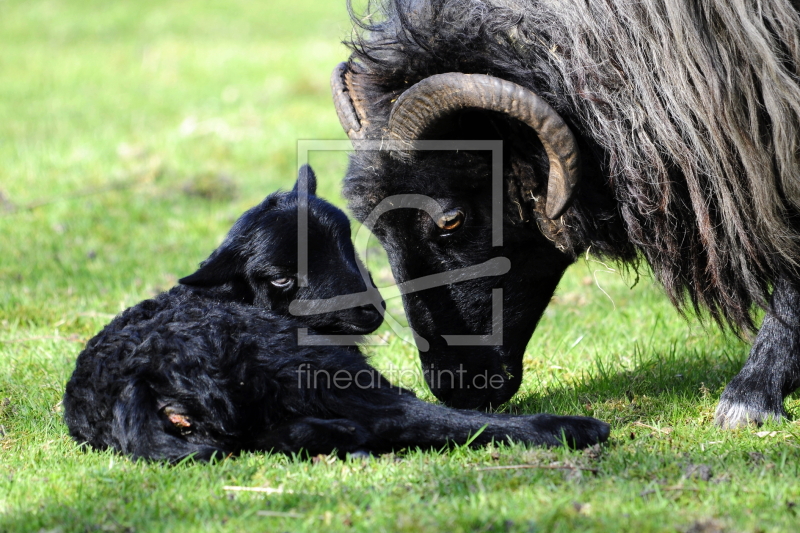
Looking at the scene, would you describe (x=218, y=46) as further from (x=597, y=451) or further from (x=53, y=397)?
(x=597, y=451)

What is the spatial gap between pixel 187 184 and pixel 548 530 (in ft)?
25.6

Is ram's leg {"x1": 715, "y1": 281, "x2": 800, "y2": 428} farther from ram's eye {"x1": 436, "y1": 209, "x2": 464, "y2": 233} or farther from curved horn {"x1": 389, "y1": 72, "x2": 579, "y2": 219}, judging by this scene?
ram's eye {"x1": 436, "y1": 209, "x2": 464, "y2": 233}

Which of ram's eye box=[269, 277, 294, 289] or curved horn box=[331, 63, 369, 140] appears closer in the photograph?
ram's eye box=[269, 277, 294, 289]

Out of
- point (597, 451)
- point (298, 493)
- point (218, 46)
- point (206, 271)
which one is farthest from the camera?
point (218, 46)

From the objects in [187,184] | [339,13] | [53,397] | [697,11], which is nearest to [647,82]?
[697,11]

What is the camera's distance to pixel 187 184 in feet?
31.7

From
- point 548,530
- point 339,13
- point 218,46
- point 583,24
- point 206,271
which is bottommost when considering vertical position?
point 548,530

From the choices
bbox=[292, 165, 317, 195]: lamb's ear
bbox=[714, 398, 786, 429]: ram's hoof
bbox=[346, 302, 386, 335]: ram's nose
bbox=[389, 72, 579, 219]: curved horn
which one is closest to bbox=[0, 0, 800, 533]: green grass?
bbox=[714, 398, 786, 429]: ram's hoof

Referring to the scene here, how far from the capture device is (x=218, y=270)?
3992 millimetres

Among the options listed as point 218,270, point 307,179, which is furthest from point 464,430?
point 307,179

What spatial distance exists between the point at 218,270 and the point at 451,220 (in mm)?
1174

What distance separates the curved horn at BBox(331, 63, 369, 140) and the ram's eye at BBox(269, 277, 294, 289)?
872mm

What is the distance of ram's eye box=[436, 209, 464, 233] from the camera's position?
4266mm

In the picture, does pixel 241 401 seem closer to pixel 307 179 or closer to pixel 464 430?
pixel 464 430
